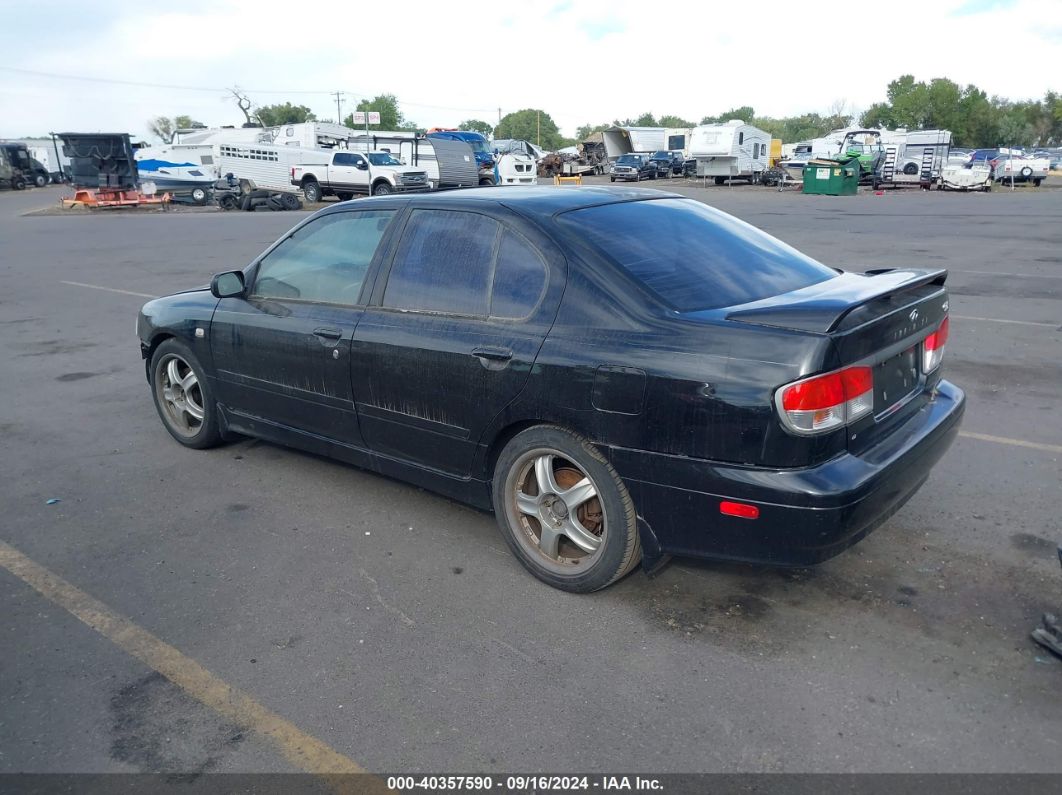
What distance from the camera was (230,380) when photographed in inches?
195

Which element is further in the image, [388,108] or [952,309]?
[388,108]

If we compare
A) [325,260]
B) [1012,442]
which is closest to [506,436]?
[325,260]

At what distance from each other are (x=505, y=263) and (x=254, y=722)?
209cm

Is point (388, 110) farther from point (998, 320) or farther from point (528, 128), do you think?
point (998, 320)

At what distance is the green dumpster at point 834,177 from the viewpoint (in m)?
36.0

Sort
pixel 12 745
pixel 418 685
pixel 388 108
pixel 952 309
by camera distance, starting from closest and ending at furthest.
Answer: pixel 12 745
pixel 418 685
pixel 952 309
pixel 388 108

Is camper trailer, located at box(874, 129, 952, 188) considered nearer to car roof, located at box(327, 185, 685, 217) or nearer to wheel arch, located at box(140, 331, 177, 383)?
car roof, located at box(327, 185, 685, 217)

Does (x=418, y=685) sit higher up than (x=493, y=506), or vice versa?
(x=493, y=506)

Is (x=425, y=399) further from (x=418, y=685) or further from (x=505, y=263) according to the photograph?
(x=418, y=685)

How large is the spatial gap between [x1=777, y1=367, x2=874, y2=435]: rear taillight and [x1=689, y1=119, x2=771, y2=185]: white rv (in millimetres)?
41847

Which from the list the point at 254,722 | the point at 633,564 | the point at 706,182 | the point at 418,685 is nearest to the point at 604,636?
the point at 633,564

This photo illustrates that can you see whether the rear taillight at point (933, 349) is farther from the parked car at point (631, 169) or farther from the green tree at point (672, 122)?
the green tree at point (672, 122)

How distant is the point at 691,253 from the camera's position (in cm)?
377

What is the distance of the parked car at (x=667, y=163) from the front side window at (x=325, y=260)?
4965cm
